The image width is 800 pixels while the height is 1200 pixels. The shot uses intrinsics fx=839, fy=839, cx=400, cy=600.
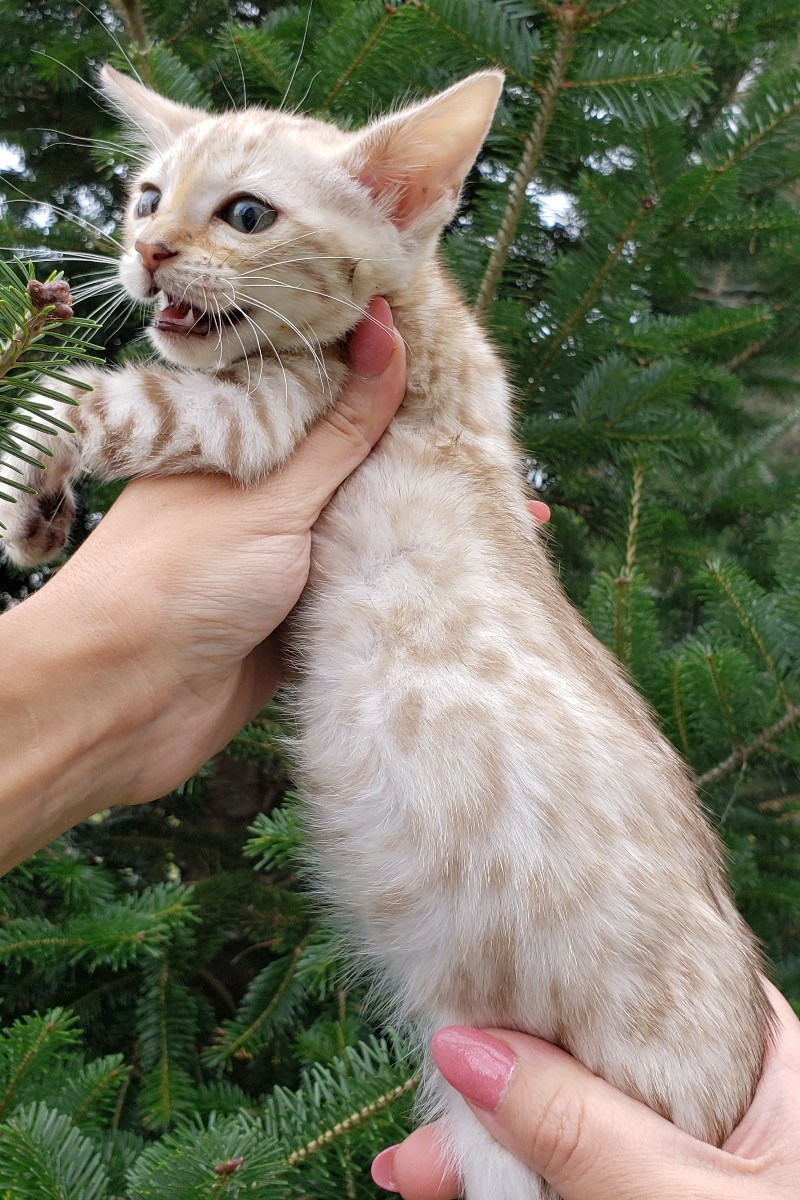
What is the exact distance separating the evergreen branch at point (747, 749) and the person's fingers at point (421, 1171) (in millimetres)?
1112

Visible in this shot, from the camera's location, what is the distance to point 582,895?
1486 mm

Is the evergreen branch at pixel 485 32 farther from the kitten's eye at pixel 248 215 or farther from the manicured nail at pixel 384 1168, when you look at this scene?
the manicured nail at pixel 384 1168

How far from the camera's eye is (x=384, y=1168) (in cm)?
177

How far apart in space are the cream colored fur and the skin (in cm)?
7

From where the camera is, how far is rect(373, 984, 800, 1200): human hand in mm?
1303

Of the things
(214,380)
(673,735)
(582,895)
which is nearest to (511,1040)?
(582,895)

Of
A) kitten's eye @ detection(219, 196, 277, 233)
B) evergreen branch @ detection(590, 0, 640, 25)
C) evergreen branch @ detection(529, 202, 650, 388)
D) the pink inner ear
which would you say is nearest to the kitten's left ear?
the pink inner ear

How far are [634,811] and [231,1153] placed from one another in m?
0.94

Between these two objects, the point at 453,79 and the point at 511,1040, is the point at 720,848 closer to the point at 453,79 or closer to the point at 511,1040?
the point at 511,1040

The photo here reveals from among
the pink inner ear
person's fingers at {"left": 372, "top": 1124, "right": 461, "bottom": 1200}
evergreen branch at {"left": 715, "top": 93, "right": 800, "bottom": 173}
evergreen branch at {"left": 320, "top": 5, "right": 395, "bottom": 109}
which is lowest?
person's fingers at {"left": 372, "top": 1124, "right": 461, "bottom": 1200}

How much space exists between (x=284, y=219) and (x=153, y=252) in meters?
0.30

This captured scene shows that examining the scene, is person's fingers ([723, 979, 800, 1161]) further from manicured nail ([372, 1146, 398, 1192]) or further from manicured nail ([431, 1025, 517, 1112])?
manicured nail ([372, 1146, 398, 1192])

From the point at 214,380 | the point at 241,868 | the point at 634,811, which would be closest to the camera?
the point at 634,811

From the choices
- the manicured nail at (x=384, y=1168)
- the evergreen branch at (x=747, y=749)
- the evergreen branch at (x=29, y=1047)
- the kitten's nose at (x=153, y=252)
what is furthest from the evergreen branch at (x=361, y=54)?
the manicured nail at (x=384, y=1168)
